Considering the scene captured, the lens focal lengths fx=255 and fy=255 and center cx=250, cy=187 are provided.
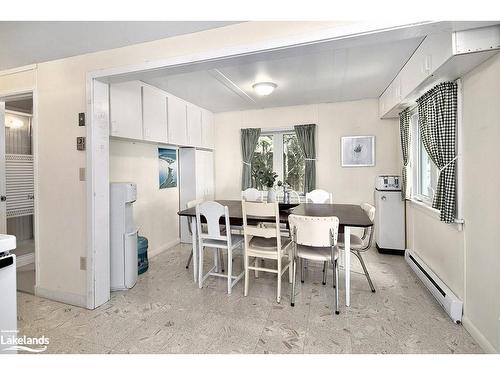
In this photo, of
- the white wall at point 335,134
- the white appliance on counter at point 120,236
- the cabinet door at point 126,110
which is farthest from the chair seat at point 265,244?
the white wall at point 335,134

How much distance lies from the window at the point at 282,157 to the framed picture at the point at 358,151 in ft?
2.44

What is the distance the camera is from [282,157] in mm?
4863

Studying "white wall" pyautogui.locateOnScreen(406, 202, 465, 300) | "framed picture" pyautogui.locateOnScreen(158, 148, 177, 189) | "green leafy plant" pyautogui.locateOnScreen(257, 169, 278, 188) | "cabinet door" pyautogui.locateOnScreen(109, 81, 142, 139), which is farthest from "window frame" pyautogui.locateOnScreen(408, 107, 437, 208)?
"framed picture" pyautogui.locateOnScreen(158, 148, 177, 189)

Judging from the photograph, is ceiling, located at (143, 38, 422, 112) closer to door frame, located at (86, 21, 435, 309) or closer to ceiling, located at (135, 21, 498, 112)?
ceiling, located at (135, 21, 498, 112)

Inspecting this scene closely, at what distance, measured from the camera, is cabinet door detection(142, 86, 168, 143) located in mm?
3338

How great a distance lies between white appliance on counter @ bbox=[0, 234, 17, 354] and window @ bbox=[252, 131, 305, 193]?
3.71 metres

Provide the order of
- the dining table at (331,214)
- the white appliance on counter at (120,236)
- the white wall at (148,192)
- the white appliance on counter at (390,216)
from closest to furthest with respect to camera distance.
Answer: the dining table at (331,214), the white appliance on counter at (120,236), the white wall at (148,192), the white appliance on counter at (390,216)

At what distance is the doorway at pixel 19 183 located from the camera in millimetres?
3270

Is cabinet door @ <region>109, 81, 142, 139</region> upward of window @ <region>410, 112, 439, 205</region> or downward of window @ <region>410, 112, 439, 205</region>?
upward

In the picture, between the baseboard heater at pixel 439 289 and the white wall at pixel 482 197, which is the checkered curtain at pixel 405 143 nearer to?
the baseboard heater at pixel 439 289

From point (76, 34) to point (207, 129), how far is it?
9.45 feet

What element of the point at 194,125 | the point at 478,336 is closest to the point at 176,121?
the point at 194,125

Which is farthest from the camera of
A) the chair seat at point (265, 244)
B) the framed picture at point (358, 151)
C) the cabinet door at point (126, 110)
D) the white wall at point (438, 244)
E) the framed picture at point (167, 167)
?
the framed picture at point (358, 151)
